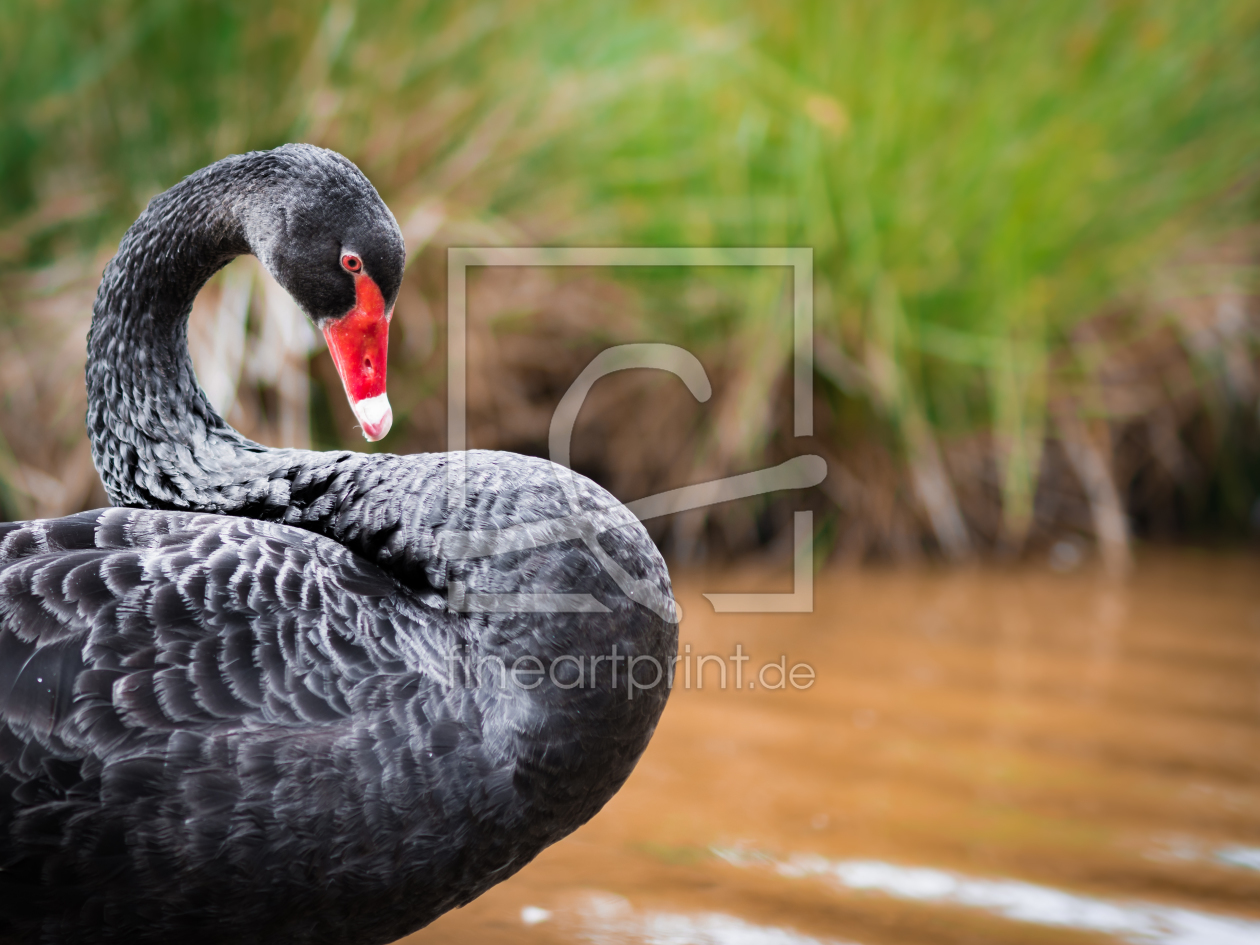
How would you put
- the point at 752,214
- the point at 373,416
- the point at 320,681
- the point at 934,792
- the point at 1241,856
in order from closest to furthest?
1. the point at 320,681
2. the point at 373,416
3. the point at 1241,856
4. the point at 934,792
5. the point at 752,214

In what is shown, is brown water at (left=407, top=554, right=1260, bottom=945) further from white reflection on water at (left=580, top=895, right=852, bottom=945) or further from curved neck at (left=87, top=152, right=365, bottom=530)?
curved neck at (left=87, top=152, right=365, bottom=530)

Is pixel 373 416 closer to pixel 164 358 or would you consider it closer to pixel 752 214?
pixel 164 358

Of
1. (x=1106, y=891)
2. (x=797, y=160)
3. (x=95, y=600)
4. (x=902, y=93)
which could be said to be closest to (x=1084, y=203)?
(x=902, y=93)

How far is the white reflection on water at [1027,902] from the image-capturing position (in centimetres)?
174

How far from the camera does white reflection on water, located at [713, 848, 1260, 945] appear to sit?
1.74 meters

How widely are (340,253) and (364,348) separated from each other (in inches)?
5.0

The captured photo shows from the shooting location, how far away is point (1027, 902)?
1834 millimetres

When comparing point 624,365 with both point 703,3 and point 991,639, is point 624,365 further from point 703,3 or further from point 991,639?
point 703,3

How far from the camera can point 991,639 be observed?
3117mm

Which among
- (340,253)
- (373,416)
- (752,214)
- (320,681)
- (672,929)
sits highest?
(752,214)

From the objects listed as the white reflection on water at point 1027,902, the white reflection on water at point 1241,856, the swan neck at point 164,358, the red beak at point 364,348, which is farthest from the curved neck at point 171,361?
the white reflection on water at point 1241,856

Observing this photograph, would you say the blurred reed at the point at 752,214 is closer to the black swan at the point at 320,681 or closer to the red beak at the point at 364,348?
the red beak at the point at 364,348

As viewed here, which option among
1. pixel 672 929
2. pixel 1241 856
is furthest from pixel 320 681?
pixel 1241 856

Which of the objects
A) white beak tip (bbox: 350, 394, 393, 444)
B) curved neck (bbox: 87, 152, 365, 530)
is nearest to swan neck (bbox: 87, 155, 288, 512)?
curved neck (bbox: 87, 152, 365, 530)
